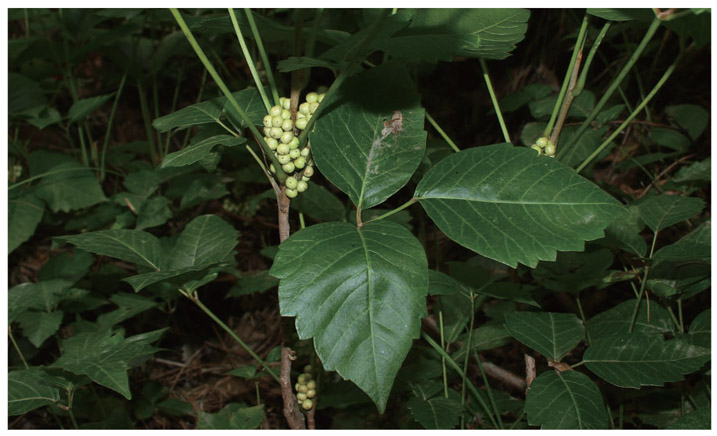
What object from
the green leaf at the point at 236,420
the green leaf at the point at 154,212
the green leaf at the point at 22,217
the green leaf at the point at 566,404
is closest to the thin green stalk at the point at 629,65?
the green leaf at the point at 566,404

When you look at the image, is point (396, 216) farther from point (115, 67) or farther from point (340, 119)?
point (115, 67)

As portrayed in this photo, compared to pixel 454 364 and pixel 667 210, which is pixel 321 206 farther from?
pixel 667 210

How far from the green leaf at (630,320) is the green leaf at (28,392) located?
89 centimetres

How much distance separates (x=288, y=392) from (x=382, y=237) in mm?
326

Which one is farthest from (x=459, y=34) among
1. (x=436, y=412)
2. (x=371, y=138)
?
(x=436, y=412)

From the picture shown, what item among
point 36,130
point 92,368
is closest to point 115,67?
point 36,130

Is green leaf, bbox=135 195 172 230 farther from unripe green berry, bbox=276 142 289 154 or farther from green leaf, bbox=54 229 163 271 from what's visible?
unripe green berry, bbox=276 142 289 154

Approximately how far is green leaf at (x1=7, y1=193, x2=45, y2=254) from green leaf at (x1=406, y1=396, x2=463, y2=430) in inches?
45.5

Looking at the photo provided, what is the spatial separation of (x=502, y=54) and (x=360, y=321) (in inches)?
15.0

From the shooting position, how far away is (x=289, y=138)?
71 centimetres

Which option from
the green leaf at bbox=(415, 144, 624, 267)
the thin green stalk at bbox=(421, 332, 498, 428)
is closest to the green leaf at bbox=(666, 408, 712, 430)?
the thin green stalk at bbox=(421, 332, 498, 428)

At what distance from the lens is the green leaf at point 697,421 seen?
0.83 metres

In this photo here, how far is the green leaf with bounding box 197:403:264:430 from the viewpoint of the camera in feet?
3.39

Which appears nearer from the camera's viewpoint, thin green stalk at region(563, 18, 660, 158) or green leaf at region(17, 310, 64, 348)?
thin green stalk at region(563, 18, 660, 158)
